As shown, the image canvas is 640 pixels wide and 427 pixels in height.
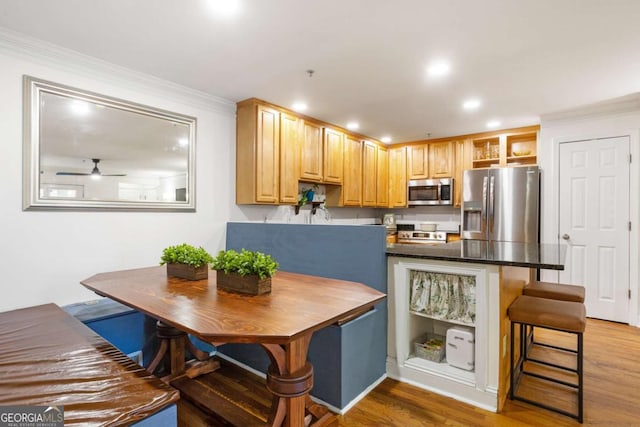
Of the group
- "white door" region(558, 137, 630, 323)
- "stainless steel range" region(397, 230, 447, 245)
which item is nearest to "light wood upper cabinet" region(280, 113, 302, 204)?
"stainless steel range" region(397, 230, 447, 245)

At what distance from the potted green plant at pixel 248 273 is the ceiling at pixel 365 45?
139 centimetres

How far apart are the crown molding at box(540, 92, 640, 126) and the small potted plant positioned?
4045 millimetres

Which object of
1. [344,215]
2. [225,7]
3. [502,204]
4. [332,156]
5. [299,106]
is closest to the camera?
[225,7]

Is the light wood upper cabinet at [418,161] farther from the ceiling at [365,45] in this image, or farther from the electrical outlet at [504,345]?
the electrical outlet at [504,345]

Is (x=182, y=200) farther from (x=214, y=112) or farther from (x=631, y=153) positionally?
(x=631, y=153)

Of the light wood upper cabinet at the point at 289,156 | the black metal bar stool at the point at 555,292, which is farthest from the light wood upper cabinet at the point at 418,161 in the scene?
the black metal bar stool at the point at 555,292

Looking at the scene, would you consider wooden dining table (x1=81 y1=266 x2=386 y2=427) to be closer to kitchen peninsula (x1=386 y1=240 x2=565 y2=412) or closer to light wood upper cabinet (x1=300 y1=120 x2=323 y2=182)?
kitchen peninsula (x1=386 y1=240 x2=565 y2=412)

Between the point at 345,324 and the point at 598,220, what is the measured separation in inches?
136

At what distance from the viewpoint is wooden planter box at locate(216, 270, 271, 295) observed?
1654 mm

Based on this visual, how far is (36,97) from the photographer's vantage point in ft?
7.24

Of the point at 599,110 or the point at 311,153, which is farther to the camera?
the point at 311,153

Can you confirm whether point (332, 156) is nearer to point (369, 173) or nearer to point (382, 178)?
point (369, 173)

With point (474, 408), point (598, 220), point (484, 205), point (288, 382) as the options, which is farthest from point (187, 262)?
point (598, 220)

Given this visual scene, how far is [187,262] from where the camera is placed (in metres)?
2.05
